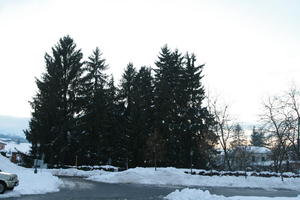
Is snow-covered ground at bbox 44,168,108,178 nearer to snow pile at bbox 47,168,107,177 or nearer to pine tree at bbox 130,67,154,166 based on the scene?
snow pile at bbox 47,168,107,177

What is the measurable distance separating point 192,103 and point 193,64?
23.4ft

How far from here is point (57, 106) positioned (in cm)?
4794

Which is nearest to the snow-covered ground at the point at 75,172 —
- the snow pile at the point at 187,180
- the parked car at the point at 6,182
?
the snow pile at the point at 187,180

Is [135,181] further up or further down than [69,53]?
further down

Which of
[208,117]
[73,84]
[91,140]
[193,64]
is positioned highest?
[193,64]

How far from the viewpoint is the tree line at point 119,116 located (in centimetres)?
4681

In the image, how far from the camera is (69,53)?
172 ft

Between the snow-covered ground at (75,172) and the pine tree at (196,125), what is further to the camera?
the pine tree at (196,125)

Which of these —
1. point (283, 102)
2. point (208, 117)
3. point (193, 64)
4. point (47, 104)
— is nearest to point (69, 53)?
point (47, 104)

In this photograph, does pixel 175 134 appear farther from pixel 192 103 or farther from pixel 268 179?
→ pixel 268 179

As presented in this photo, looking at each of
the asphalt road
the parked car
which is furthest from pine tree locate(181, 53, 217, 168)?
the parked car

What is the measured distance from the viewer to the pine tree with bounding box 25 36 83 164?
4647 cm

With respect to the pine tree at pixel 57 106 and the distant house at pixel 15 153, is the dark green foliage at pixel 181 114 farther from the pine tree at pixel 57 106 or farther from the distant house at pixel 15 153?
the distant house at pixel 15 153

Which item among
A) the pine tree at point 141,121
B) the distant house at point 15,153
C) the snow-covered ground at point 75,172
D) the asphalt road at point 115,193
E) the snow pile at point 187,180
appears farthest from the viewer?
the distant house at point 15,153
